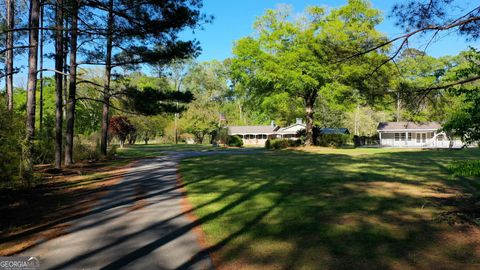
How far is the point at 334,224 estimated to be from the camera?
247 inches

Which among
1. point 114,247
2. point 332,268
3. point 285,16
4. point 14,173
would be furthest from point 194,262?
point 285,16

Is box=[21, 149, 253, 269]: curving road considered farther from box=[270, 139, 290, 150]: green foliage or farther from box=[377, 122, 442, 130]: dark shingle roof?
box=[377, 122, 442, 130]: dark shingle roof

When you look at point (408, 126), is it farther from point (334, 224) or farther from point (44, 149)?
point (334, 224)

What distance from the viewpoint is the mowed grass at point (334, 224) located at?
15.3 ft

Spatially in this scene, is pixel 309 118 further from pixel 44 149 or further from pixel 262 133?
pixel 262 133

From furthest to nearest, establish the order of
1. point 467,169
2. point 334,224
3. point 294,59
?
1. point 294,59
2. point 334,224
3. point 467,169

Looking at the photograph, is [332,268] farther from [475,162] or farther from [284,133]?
[284,133]

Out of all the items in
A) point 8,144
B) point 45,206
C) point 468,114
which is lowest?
point 45,206

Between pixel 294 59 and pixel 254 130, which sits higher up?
pixel 294 59

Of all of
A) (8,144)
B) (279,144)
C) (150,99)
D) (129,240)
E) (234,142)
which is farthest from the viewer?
(234,142)

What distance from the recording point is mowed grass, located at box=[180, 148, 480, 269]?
4672mm

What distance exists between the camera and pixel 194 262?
180 inches

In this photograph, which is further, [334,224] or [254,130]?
[254,130]

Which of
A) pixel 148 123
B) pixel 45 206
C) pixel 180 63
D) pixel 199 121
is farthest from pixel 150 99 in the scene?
pixel 199 121
